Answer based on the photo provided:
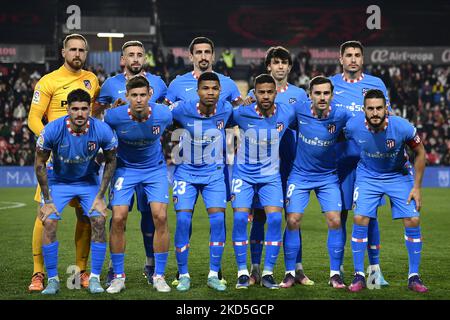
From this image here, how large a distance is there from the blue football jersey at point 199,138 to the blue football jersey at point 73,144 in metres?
0.76

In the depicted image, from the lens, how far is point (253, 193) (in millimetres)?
7988

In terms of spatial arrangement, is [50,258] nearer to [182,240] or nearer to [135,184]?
[135,184]

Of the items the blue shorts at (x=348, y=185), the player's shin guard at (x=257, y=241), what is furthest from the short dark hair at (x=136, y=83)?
the blue shorts at (x=348, y=185)

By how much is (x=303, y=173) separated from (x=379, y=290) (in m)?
1.37

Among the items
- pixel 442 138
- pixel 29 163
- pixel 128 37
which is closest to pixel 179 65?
pixel 128 37

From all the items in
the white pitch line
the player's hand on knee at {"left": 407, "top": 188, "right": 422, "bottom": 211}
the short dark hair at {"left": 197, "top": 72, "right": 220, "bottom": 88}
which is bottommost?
the white pitch line

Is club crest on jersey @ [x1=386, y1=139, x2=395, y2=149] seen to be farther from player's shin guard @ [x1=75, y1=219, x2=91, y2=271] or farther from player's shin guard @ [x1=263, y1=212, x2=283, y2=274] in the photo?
player's shin guard @ [x1=75, y1=219, x2=91, y2=271]

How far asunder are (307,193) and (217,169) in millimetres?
956

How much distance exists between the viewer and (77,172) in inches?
301

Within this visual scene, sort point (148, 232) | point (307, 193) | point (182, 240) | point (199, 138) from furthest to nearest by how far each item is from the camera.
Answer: point (148, 232) → point (307, 193) → point (199, 138) → point (182, 240)

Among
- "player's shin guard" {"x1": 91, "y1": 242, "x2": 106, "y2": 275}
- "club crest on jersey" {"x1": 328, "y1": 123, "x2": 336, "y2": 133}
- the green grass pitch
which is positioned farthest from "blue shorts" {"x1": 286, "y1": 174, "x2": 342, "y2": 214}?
"player's shin guard" {"x1": 91, "y1": 242, "x2": 106, "y2": 275}

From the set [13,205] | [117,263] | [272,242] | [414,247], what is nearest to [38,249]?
[117,263]

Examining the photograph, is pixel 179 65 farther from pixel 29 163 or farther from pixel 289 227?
pixel 289 227

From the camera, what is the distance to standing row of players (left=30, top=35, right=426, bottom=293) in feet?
25.1
